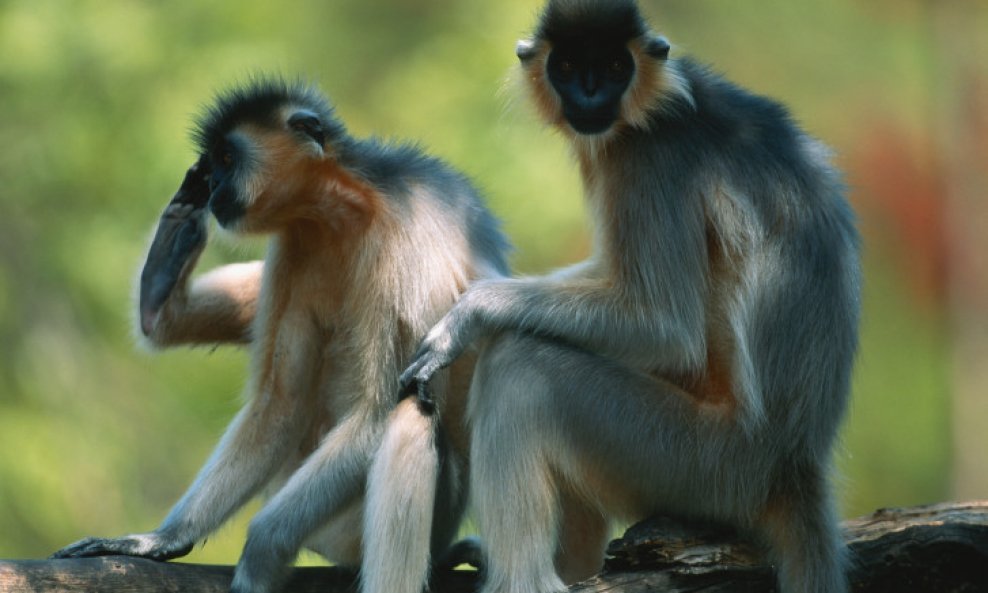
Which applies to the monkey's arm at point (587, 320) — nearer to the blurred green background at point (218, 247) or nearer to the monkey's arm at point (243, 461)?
the monkey's arm at point (243, 461)

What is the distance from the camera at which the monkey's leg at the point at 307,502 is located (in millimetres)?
4766

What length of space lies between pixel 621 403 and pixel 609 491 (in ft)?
→ 1.05

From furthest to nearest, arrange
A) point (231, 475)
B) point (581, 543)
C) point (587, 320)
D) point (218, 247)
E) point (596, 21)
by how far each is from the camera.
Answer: point (218, 247)
point (231, 475)
point (581, 543)
point (596, 21)
point (587, 320)

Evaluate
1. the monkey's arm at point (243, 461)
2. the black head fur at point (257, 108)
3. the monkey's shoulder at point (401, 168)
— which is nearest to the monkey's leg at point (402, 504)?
the monkey's arm at point (243, 461)

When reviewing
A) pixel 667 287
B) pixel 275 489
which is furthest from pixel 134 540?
pixel 667 287

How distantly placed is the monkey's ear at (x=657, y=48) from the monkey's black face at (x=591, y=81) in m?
0.07

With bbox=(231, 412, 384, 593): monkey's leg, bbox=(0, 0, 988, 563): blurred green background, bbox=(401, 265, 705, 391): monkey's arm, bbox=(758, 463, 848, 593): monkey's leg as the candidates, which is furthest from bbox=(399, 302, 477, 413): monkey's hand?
bbox=(0, 0, 988, 563): blurred green background

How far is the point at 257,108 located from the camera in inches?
209

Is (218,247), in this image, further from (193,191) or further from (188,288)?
(193,191)

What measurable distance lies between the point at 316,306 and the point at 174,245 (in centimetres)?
73

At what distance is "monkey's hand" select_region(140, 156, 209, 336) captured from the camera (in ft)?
18.0

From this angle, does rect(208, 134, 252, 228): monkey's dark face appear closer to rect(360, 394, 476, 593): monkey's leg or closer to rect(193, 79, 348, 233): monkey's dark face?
rect(193, 79, 348, 233): monkey's dark face

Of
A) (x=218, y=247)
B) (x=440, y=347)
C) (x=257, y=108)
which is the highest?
(x=218, y=247)

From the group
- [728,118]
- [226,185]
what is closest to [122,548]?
[226,185]
